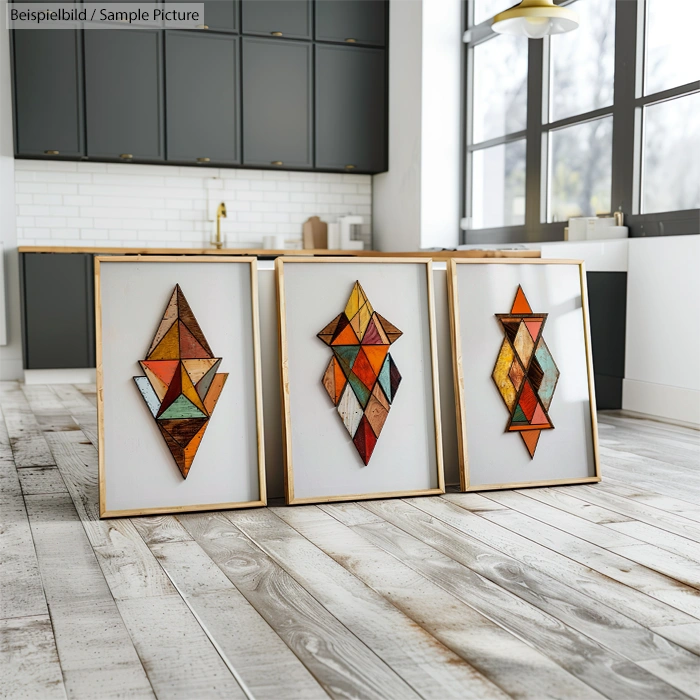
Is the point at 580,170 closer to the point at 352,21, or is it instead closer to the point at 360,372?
the point at 352,21

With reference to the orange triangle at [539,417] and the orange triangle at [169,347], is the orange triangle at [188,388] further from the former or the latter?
the orange triangle at [539,417]

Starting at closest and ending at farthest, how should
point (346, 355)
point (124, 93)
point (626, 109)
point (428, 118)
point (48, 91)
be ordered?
1. point (346, 355)
2. point (626, 109)
3. point (48, 91)
4. point (124, 93)
5. point (428, 118)

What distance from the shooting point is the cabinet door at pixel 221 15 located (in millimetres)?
6172

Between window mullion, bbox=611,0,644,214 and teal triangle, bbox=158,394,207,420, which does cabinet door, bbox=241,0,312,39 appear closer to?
window mullion, bbox=611,0,644,214

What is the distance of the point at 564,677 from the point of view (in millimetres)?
1524

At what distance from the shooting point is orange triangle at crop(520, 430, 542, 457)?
9.73ft

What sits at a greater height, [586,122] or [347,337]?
[586,122]

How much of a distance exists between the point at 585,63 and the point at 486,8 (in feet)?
4.32

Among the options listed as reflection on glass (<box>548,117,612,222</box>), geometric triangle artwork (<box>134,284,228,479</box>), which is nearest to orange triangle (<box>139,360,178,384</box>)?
geometric triangle artwork (<box>134,284,228,479</box>)

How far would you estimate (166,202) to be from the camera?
21.3 feet

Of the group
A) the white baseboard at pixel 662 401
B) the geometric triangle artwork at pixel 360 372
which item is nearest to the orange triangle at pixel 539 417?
the geometric triangle artwork at pixel 360 372

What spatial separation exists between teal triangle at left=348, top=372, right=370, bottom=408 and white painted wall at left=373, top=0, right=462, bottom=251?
12.1 feet

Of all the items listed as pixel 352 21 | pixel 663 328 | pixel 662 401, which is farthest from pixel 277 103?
pixel 662 401

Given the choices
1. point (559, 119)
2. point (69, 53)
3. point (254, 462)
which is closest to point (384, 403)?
point (254, 462)
